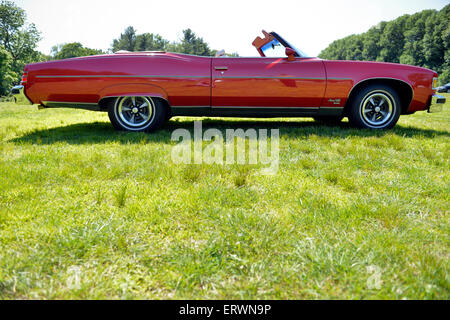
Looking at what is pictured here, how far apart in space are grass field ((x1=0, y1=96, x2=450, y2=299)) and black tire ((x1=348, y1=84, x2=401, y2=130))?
149 centimetres

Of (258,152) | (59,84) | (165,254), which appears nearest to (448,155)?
(258,152)

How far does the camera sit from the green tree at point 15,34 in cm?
3866

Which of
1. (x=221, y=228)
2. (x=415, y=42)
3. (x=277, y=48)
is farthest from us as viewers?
(x=415, y=42)

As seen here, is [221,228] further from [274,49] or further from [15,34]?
[15,34]

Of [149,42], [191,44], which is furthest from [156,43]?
[191,44]

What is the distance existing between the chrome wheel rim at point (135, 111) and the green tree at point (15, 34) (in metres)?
45.6

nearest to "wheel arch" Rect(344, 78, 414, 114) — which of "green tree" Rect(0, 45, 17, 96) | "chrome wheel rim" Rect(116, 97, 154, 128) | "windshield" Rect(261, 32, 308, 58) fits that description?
"windshield" Rect(261, 32, 308, 58)

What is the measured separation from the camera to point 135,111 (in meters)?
3.92

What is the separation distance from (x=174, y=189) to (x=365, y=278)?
1373 millimetres

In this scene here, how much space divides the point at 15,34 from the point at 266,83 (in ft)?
167

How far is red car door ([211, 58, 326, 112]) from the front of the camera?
384 cm

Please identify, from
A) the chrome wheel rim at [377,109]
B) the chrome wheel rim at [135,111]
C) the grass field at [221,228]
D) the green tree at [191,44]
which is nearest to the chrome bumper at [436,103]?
the chrome wheel rim at [377,109]
